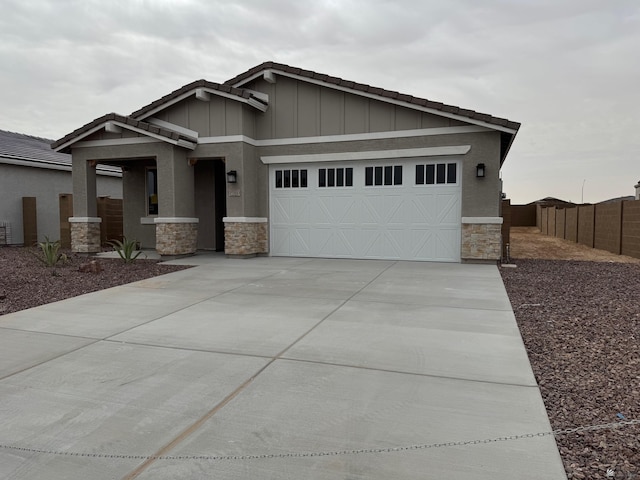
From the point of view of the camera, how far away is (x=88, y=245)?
13617mm

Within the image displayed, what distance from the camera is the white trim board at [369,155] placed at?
11586mm

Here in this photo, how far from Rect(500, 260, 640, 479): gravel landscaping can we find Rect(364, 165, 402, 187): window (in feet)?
14.5

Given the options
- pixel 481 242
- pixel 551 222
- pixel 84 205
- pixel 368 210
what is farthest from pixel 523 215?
pixel 84 205

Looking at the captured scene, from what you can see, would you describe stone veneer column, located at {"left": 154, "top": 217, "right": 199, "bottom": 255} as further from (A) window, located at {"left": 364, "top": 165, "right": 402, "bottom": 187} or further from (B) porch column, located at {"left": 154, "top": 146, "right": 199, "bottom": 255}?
(A) window, located at {"left": 364, "top": 165, "right": 402, "bottom": 187}

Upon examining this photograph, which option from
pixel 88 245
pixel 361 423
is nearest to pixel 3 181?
pixel 88 245

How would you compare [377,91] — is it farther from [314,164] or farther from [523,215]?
[523,215]

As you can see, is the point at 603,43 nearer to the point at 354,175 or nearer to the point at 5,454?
the point at 354,175

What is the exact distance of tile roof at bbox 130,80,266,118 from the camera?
12227 millimetres

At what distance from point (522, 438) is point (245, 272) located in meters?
7.82

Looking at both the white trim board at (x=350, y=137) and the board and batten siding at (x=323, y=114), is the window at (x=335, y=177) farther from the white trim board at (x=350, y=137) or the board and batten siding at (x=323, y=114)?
the board and batten siding at (x=323, y=114)

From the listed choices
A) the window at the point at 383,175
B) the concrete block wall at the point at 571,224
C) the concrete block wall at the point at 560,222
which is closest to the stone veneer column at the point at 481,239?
the window at the point at 383,175

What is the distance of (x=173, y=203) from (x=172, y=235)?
35.4 inches

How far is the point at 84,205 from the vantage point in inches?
529

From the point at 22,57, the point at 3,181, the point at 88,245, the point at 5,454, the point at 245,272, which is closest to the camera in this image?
the point at 5,454
